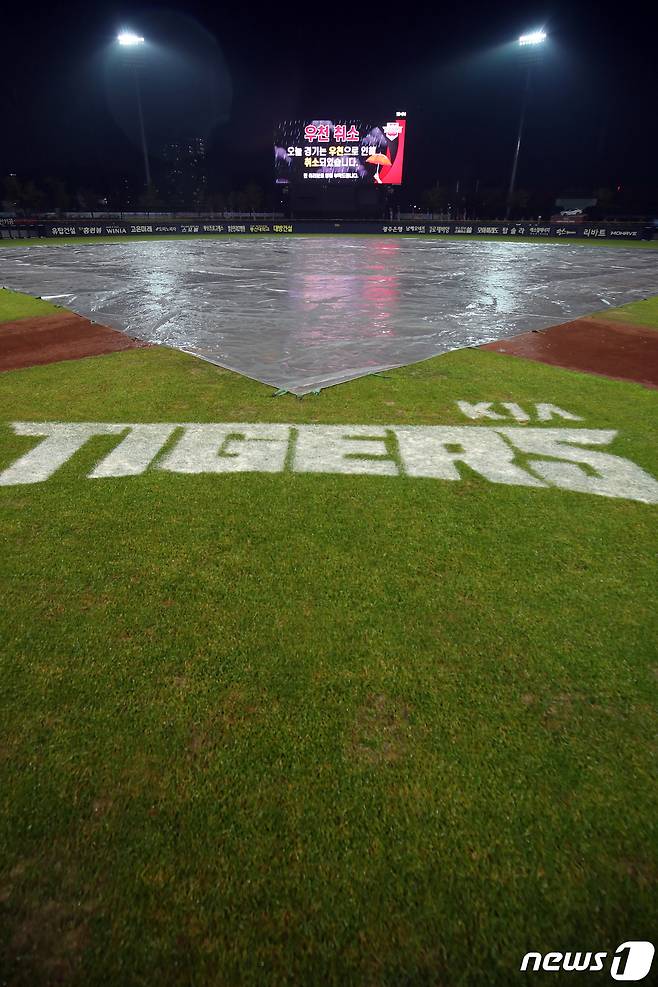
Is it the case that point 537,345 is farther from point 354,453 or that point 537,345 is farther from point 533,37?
point 533,37

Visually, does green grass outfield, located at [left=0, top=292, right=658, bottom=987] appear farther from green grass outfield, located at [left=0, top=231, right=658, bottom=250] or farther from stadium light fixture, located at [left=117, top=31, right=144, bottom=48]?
stadium light fixture, located at [left=117, top=31, right=144, bottom=48]

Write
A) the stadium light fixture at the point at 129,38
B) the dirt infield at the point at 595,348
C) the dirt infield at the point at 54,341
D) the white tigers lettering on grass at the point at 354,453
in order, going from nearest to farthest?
1. the white tigers lettering on grass at the point at 354,453
2. the dirt infield at the point at 595,348
3. the dirt infield at the point at 54,341
4. the stadium light fixture at the point at 129,38

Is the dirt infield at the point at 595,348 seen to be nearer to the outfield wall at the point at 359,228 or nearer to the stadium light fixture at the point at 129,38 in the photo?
the outfield wall at the point at 359,228

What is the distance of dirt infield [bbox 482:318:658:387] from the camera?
893cm

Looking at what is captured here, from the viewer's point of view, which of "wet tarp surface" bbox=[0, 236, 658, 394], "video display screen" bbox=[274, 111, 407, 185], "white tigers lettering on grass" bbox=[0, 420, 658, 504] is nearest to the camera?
"white tigers lettering on grass" bbox=[0, 420, 658, 504]

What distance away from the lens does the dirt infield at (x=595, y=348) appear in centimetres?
893

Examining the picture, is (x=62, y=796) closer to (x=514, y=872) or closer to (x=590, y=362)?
(x=514, y=872)

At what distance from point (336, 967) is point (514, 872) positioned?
0.80m

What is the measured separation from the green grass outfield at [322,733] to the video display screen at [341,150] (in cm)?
5405

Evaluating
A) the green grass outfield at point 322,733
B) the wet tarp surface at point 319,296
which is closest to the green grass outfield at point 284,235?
the wet tarp surface at point 319,296

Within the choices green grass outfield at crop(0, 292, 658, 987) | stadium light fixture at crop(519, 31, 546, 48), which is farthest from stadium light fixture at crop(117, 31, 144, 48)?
green grass outfield at crop(0, 292, 658, 987)

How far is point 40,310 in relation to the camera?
1380 cm

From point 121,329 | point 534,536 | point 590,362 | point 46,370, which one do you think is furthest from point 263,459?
point 121,329

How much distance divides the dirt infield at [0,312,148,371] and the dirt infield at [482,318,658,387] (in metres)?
7.93
